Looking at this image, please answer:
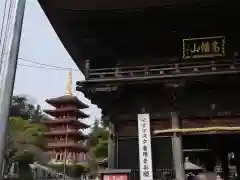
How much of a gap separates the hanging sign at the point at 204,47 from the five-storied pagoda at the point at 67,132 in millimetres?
47263

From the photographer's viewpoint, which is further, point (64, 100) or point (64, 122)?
point (64, 100)

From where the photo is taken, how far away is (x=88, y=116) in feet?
214

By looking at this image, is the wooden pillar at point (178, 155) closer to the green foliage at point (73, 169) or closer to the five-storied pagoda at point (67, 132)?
the green foliage at point (73, 169)

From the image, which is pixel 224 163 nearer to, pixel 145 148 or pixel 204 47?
pixel 145 148

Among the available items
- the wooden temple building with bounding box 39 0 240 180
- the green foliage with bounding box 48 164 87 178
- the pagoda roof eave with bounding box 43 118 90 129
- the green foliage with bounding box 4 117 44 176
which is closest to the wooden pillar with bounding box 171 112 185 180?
the wooden temple building with bounding box 39 0 240 180

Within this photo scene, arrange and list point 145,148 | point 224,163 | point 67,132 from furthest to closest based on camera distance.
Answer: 1. point 67,132
2. point 224,163
3. point 145,148

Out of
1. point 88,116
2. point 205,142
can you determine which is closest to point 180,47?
point 205,142

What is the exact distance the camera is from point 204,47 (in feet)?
32.2

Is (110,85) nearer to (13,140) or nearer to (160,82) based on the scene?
(160,82)

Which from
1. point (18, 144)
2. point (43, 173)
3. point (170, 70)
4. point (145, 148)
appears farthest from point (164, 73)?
point (43, 173)

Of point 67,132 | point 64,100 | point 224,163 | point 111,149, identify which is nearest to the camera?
point 111,149

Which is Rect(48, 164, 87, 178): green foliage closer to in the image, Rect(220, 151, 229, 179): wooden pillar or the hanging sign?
Rect(220, 151, 229, 179): wooden pillar

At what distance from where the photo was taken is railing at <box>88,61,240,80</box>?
9047mm

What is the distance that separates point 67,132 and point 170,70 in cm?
5010
